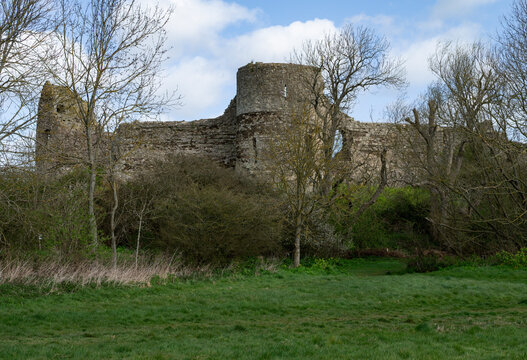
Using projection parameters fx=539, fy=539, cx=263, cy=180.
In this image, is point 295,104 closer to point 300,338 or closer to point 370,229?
point 370,229

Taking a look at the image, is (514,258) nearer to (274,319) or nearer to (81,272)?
(274,319)

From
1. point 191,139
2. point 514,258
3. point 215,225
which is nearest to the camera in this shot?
point 215,225

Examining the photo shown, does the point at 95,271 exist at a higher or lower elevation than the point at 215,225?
lower

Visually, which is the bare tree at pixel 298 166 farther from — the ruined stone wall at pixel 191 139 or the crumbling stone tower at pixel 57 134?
the ruined stone wall at pixel 191 139

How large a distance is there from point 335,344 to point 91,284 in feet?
22.6

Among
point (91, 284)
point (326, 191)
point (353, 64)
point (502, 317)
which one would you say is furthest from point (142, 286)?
point (353, 64)

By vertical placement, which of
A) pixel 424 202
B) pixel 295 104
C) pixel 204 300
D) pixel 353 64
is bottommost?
pixel 204 300

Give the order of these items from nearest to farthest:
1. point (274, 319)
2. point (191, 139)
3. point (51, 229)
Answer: point (274, 319)
point (51, 229)
point (191, 139)

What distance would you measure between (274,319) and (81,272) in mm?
5390

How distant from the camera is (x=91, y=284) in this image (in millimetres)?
11750

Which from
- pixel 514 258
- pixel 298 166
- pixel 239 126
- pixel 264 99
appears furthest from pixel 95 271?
pixel 264 99

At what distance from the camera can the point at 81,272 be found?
1236cm

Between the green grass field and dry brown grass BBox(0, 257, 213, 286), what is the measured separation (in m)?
0.44

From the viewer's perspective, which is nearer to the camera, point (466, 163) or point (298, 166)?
point (298, 166)
